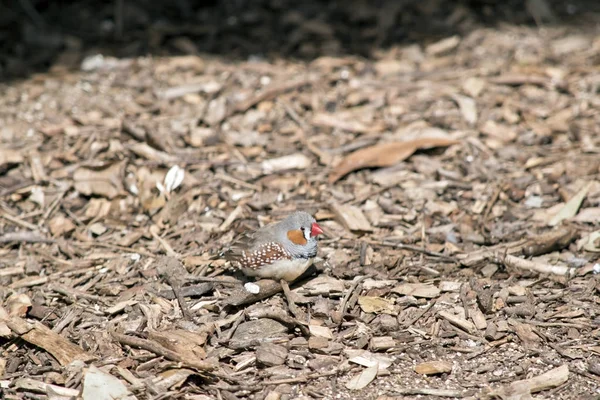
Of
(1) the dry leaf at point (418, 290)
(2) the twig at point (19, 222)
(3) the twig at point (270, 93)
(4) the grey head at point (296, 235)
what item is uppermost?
(3) the twig at point (270, 93)

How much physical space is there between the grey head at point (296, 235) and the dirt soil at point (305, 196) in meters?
0.27

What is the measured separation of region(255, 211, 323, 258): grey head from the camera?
482 cm

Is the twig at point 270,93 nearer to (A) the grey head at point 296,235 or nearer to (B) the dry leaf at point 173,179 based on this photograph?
(B) the dry leaf at point 173,179

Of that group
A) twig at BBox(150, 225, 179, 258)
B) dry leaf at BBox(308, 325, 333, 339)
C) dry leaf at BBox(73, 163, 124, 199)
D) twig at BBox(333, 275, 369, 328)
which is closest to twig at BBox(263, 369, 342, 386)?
dry leaf at BBox(308, 325, 333, 339)

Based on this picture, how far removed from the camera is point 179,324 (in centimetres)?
462

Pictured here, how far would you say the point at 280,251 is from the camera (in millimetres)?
4812

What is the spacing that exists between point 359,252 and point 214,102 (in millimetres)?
2634

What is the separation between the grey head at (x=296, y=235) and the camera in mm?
4824

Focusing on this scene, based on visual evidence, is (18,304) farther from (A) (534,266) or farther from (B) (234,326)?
(A) (534,266)

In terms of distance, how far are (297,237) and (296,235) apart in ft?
0.05

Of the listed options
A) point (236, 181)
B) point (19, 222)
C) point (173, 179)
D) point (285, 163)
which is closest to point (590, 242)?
point (285, 163)

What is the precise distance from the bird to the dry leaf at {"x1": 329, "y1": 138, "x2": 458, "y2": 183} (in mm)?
1281

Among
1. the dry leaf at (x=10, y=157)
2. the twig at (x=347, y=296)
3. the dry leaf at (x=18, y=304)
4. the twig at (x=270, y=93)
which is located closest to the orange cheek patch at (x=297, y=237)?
the twig at (x=347, y=296)

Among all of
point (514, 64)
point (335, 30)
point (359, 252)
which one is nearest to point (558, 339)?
point (359, 252)
